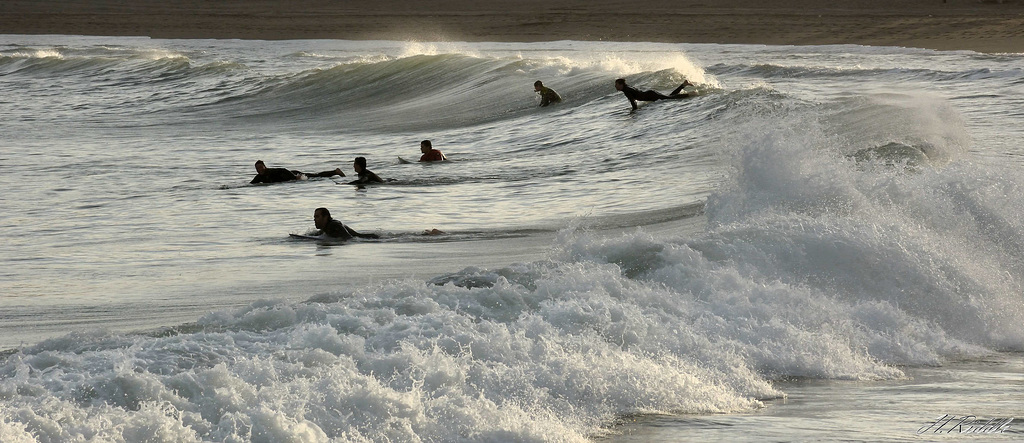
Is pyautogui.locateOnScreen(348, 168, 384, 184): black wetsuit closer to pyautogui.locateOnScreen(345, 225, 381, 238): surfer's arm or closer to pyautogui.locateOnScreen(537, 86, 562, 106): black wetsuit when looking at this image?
pyautogui.locateOnScreen(345, 225, 381, 238): surfer's arm

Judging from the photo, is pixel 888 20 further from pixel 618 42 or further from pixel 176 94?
pixel 176 94

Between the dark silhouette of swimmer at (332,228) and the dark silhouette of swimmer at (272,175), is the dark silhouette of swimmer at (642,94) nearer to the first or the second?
the dark silhouette of swimmer at (272,175)

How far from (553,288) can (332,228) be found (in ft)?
14.2

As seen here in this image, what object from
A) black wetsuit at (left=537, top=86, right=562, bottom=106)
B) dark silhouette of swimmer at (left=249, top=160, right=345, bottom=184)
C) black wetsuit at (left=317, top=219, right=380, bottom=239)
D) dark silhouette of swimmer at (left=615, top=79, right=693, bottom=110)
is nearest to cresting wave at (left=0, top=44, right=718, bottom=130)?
black wetsuit at (left=537, top=86, right=562, bottom=106)

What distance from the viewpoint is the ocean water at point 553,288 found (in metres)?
5.20

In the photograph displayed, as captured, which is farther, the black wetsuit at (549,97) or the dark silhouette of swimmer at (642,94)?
the black wetsuit at (549,97)

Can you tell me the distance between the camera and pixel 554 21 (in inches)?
1742

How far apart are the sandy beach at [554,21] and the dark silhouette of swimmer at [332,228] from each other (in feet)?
74.7

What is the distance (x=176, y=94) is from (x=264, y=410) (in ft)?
86.7


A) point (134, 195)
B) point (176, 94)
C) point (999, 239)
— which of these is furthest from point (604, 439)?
point (176, 94)

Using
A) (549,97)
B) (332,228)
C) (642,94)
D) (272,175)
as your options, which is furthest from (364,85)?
(332,228)

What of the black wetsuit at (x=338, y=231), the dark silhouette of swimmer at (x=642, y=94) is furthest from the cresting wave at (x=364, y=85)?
the black wetsuit at (x=338, y=231)

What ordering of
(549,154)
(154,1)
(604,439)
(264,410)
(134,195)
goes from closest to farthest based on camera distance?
(264,410), (604,439), (134,195), (549,154), (154,1)

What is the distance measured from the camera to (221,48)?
42000 mm
